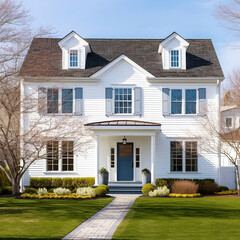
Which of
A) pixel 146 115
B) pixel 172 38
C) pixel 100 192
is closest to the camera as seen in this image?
pixel 100 192

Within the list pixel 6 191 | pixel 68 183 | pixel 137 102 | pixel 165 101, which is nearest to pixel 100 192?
pixel 68 183

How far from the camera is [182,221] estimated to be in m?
12.8

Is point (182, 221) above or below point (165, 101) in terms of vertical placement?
below

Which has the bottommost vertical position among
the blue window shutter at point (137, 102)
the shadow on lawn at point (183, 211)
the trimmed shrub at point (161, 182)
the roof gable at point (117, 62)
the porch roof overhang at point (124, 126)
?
the shadow on lawn at point (183, 211)

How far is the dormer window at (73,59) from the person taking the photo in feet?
83.0

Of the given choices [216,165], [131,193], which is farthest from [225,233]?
[216,165]

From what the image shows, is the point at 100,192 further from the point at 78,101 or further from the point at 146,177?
the point at 78,101

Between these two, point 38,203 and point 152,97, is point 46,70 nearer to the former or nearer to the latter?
point 152,97

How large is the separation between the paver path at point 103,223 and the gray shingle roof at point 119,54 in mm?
9808

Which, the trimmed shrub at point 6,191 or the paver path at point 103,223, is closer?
the paver path at point 103,223

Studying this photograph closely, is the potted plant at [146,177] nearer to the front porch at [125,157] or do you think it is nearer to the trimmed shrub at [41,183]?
the front porch at [125,157]

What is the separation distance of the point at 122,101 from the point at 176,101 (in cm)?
328

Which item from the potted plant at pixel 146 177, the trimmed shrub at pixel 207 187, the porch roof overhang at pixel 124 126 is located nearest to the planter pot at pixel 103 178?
the potted plant at pixel 146 177

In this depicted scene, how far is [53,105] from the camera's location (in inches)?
909
